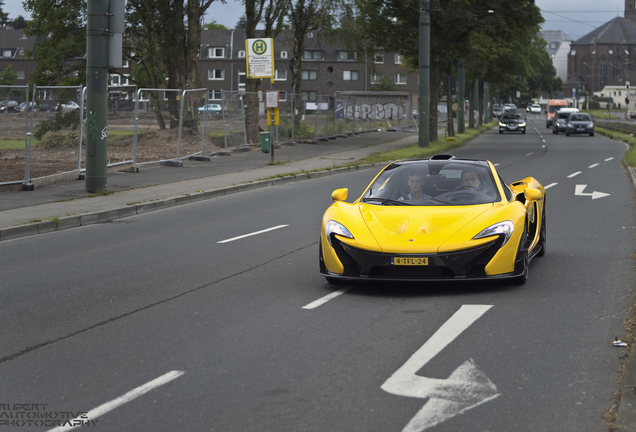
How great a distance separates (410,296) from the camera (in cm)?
768

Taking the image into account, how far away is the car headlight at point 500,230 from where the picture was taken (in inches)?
300

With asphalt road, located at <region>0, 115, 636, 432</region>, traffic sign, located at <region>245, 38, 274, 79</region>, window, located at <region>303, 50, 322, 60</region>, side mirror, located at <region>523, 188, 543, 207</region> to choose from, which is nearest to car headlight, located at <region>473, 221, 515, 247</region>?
asphalt road, located at <region>0, 115, 636, 432</region>

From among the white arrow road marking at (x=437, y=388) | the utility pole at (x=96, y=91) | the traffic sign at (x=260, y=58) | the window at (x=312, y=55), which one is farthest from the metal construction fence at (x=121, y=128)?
the window at (x=312, y=55)

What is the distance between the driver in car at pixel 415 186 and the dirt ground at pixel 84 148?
1142cm

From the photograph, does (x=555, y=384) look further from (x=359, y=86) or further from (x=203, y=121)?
(x=359, y=86)

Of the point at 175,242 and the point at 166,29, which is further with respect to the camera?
the point at 166,29

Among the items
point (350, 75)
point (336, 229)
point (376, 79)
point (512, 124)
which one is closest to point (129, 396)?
point (336, 229)

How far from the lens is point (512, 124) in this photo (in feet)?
208

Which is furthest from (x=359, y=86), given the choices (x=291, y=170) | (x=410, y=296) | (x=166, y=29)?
(x=410, y=296)

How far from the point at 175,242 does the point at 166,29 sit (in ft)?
75.0

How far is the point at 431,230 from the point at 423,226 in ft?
0.33

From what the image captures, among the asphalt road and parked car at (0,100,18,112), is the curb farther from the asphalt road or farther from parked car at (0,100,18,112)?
parked car at (0,100,18,112)

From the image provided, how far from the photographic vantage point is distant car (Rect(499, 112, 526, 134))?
208ft

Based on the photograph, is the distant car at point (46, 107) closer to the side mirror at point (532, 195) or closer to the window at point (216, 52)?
the side mirror at point (532, 195)
